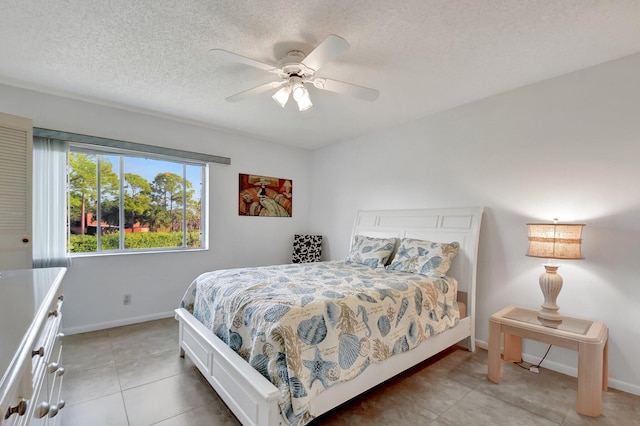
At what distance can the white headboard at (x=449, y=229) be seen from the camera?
2932mm

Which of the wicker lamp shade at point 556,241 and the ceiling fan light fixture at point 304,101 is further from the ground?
the ceiling fan light fixture at point 304,101

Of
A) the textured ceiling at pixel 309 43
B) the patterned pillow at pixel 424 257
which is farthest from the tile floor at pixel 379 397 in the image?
the textured ceiling at pixel 309 43

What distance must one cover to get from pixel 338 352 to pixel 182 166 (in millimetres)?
3273

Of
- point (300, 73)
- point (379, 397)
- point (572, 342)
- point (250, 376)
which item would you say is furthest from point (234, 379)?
point (572, 342)

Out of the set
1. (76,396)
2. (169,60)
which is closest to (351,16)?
(169,60)

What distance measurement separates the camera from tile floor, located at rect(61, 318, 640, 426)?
6.15ft

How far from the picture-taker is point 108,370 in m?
2.43

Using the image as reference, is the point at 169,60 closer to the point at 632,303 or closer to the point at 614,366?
the point at 632,303

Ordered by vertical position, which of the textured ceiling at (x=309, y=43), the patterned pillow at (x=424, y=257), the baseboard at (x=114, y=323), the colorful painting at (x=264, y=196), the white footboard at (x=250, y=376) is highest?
A: the textured ceiling at (x=309, y=43)

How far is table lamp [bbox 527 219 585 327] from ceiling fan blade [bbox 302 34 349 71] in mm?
2030

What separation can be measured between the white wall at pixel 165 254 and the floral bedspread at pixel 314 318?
131cm

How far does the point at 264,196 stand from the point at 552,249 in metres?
3.61

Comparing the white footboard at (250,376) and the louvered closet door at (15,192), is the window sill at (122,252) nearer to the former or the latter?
the louvered closet door at (15,192)

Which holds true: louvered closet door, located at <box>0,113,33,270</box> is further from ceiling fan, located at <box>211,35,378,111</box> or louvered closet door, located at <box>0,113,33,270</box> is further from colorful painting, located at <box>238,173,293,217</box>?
colorful painting, located at <box>238,173,293,217</box>
